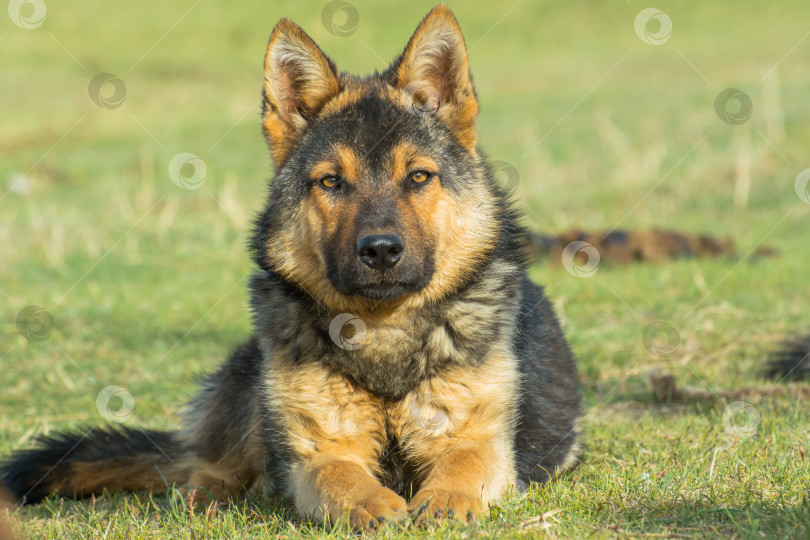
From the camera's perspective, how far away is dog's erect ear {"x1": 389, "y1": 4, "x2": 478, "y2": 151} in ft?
15.2

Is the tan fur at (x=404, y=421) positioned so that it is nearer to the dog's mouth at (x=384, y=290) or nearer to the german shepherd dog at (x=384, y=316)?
the german shepherd dog at (x=384, y=316)

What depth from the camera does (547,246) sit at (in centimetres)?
1166

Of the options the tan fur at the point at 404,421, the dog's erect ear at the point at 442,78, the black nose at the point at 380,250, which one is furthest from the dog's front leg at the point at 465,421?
the dog's erect ear at the point at 442,78

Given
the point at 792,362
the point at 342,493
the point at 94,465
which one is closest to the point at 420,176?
the point at 342,493

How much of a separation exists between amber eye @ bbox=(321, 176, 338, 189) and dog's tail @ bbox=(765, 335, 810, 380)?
3888 millimetres

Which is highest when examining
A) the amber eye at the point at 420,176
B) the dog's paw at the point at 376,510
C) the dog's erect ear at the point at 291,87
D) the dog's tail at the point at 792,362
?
the dog's erect ear at the point at 291,87

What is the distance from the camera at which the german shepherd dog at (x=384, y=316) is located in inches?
165

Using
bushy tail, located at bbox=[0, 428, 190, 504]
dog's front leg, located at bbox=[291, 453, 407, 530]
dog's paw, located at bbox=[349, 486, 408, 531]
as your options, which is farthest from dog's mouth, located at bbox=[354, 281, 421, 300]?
bushy tail, located at bbox=[0, 428, 190, 504]

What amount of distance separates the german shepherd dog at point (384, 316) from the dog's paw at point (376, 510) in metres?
0.02

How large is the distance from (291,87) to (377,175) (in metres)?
0.82

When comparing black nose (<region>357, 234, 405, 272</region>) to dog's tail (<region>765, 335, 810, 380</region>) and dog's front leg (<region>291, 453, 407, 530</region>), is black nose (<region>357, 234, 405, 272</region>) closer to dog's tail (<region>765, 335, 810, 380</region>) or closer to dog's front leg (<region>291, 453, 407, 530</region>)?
dog's front leg (<region>291, 453, 407, 530</region>)

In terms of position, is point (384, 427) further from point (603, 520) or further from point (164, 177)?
point (164, 177)

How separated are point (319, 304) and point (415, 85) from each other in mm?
1252

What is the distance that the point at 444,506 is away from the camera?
12.2 feet
